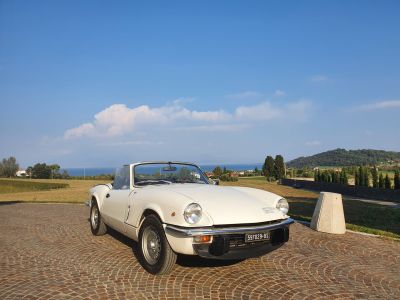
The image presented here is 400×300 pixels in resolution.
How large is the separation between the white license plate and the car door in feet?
6.95

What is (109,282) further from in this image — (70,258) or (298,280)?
(298,280)

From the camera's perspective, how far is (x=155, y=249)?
175 inches

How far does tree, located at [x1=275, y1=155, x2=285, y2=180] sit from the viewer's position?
213 feet

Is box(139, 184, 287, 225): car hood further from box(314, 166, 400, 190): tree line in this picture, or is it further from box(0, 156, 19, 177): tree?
box(0, 156, 19, 177): tree

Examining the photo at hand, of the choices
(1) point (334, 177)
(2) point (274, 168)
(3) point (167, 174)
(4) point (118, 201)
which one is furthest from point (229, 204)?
(2) point (274, 168)

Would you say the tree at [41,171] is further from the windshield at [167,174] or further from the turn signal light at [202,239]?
the turn signal light at [202,239]

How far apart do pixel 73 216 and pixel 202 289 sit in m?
6.90

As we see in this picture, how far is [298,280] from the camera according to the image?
4.24 metres

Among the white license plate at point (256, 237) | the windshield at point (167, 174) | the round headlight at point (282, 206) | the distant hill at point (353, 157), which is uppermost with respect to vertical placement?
the distant hill at point (353, 157)

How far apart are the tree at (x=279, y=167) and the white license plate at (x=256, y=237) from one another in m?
62.5

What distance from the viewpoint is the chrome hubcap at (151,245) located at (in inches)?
173

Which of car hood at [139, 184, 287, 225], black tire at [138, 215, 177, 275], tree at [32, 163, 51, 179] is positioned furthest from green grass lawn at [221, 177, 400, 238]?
tree at [32, 163, 51, 179]

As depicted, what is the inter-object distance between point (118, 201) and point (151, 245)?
138 cm

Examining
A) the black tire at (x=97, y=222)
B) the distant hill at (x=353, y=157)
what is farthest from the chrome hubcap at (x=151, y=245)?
the distant hill at (x=353, y=157)
